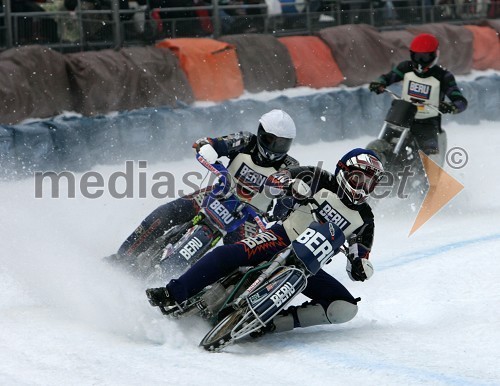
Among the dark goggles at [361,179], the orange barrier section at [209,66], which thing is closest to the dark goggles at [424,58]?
the orange barrier section at [209,66]

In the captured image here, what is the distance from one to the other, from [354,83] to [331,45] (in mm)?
710

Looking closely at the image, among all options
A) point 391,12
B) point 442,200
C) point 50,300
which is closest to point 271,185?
point 50,300

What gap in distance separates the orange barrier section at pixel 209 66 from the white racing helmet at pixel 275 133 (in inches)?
239

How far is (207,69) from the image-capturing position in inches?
510

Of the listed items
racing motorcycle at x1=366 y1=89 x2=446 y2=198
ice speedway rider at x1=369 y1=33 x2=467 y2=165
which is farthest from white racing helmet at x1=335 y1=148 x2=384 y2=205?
ice speedway rider at x1=369 y1=33 x2=467 y2=165

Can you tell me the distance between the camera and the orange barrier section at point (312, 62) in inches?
551

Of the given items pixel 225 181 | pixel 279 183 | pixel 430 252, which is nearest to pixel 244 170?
pixel 225 181

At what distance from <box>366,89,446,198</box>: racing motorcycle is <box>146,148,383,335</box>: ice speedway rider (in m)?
4.17

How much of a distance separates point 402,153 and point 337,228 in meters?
4.59

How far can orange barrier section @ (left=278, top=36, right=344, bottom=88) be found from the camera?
14.0 metres

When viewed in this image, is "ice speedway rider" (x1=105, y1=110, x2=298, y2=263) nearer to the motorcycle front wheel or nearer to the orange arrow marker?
the motorcycle front wheel

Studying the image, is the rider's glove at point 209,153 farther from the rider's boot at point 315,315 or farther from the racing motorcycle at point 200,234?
the rider's boot at point 315,315

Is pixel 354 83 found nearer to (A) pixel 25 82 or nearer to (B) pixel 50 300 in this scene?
(A) pixel 25 82

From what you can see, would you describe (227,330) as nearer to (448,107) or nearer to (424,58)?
(448,107)
